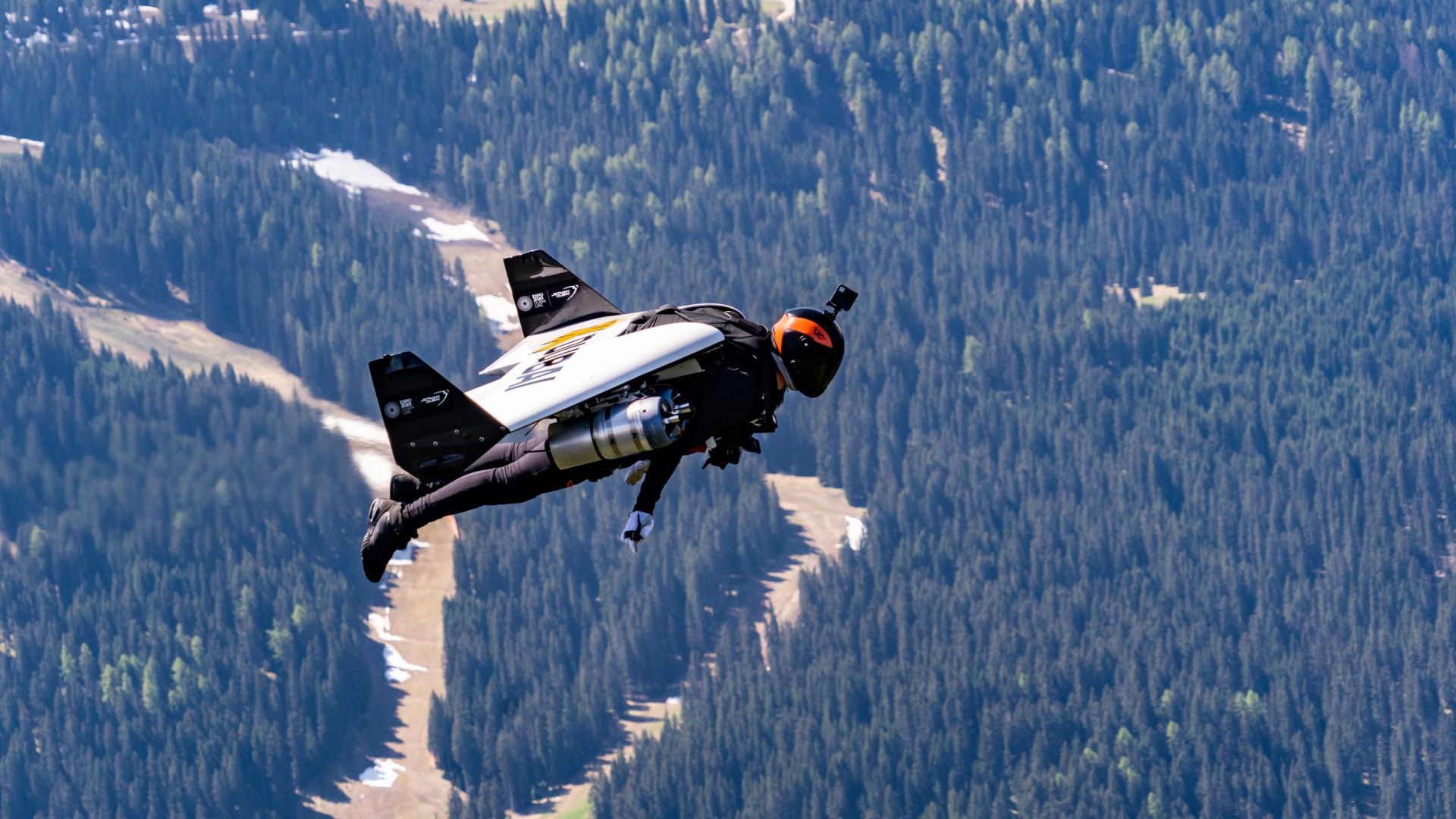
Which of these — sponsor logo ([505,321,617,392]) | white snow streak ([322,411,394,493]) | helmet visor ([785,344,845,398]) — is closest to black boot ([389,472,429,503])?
sponsor logo ([505,321,617,392])

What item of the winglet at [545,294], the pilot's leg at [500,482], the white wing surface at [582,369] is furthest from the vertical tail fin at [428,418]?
the winglet at [545,294]

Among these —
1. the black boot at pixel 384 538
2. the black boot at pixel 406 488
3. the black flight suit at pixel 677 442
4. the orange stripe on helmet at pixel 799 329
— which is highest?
the orange stripe on helmet at pixel 799 329

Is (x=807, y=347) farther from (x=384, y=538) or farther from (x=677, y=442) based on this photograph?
(x=384, y=538)

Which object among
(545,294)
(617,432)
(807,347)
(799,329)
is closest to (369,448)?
(545,294)

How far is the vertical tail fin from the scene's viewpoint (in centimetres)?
6306

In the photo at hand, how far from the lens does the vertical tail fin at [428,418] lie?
6306cm

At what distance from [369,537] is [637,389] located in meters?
8.92

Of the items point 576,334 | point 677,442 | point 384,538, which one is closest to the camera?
point 677,442

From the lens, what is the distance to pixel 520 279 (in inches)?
2958

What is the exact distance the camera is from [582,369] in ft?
213

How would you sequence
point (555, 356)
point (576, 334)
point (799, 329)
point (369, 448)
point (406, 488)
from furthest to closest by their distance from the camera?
point (369, 448)
point (576, 334)
point (799, 329)
point (555, 356)
point (406, 488)

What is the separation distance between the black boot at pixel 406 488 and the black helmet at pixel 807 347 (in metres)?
10.5

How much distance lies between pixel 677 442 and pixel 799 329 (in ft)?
17.6

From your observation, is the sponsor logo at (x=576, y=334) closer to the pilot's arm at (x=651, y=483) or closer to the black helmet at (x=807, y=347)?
the black helmet at (x=807, y=347)
